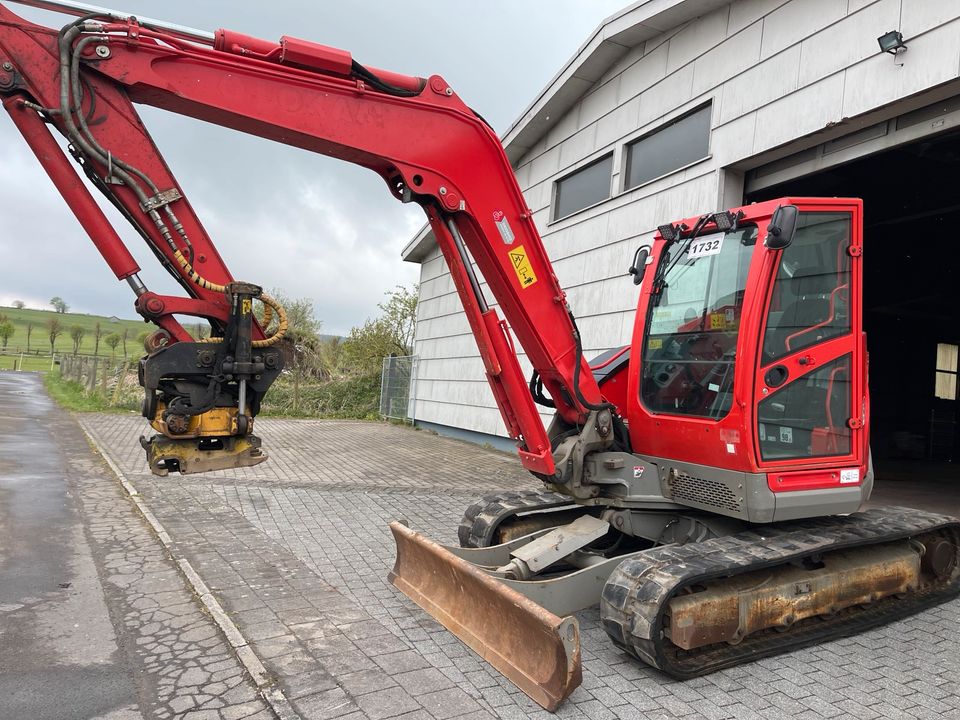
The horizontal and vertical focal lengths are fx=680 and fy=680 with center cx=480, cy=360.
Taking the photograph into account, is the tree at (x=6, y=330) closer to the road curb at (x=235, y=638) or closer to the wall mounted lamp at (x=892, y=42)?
the road curb at (x=235, y=638)

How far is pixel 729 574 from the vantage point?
3.94 meters

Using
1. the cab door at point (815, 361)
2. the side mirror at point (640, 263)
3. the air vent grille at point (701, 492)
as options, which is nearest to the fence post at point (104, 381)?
the side mirror at point (640, 263)

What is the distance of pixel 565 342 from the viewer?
4832 mm

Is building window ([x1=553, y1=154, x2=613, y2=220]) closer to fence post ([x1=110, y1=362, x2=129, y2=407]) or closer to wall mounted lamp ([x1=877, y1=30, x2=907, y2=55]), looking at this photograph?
wall mounted lamp ([x1=877, y1=30, x2=907, y2=55])

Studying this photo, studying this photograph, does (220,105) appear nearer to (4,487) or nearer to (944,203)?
(4,487)

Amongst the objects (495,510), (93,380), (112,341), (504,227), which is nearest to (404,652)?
(495,510)

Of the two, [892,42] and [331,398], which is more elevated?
[892,42]

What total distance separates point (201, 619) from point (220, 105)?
329 cm

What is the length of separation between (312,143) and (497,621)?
302 cm

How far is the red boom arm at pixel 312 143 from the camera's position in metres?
3.71

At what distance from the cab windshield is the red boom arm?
0.52 metres

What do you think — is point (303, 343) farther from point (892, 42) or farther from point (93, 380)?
point (892, 42)

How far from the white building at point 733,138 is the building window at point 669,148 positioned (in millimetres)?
25

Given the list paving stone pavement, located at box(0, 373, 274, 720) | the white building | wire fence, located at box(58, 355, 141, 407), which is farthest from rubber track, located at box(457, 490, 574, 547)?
wire fence, located at box(58, 355, 141, 407)
